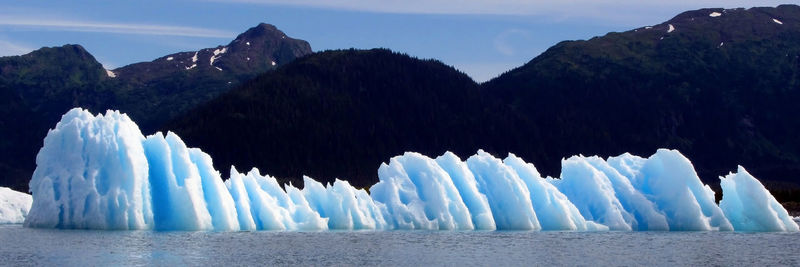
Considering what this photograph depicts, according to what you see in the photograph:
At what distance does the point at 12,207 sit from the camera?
74562 mm

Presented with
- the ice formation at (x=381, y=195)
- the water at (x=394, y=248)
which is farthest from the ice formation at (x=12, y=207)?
the water at (x=394, y=248)

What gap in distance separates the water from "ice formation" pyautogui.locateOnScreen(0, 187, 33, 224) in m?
23.6

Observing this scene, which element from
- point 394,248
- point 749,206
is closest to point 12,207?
point 394,248

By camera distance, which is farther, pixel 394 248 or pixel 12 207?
pixel 12 207

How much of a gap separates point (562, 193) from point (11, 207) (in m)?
42.9

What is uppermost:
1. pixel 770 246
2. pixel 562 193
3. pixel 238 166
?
pixel 238 166

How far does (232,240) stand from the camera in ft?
153

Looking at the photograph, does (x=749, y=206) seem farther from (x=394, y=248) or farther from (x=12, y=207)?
(x=12, y=207)

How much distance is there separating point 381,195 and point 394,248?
1128 centimetres

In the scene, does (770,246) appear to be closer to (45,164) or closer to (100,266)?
(100,266)

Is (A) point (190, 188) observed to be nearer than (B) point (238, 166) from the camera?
Yes

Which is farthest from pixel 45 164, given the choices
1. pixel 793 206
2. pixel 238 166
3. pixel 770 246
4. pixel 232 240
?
pixel 238 166

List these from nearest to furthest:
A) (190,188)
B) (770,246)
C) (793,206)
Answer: (770,246) < (190,188) < (793,206)

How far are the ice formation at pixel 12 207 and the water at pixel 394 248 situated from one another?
77.4 feet
